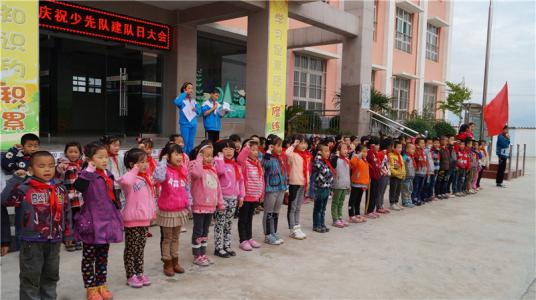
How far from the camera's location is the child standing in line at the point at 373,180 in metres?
7.12

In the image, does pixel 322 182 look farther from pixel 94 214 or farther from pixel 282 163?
pixel 94 214

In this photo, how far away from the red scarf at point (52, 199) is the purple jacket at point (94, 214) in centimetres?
17

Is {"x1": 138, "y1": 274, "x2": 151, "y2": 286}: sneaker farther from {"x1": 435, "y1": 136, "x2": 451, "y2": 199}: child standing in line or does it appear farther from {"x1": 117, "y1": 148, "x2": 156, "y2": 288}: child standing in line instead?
{"x1": 435, "y1": 136, "x2": 451, "y2": 199}: child standing in line

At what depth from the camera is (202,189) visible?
429 centimetres

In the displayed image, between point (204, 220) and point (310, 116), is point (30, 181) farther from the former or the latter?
point (310, 116)

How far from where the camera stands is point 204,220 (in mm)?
4371

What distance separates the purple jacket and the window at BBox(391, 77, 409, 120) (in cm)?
2031

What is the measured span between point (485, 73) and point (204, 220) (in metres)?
13.3

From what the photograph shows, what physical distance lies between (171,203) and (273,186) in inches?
64.0

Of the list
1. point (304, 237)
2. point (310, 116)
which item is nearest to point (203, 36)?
point (310, 116)

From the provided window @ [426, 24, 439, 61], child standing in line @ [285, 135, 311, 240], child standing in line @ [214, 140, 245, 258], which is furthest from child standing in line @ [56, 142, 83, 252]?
window @ [426, 24, 439, 61]

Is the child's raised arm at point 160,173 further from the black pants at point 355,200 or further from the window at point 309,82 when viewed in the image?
the window at point 309,82

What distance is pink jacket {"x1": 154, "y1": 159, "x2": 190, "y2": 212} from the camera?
3924 mm

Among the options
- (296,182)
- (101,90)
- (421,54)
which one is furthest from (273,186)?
(421,54)
